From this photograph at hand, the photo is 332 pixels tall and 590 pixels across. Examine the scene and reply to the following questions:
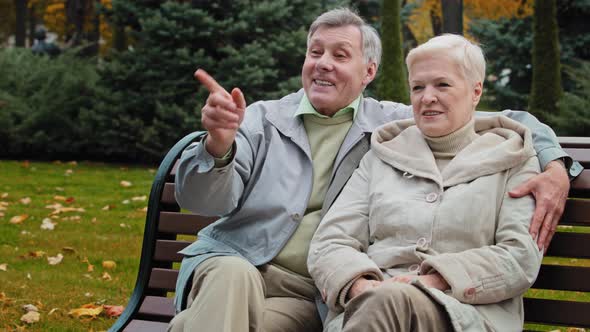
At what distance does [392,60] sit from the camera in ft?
42.1

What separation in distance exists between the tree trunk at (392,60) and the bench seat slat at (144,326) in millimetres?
9464

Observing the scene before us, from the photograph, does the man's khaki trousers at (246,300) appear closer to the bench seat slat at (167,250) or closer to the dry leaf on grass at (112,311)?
the bench seat slat at (167,250)

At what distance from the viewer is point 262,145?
3.45 m

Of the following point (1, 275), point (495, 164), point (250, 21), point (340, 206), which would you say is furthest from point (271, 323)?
point (250, 21)

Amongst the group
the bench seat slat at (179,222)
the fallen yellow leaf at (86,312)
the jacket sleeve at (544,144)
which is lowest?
the fallen yellow leaf at (86,312)

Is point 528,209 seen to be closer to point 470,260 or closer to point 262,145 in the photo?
point 470,260

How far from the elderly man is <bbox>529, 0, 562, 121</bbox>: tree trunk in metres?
8.73

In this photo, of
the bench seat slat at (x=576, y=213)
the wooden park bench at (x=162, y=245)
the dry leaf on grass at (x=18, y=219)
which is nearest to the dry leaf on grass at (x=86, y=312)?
the wooden park bench at (x=162, y=245)

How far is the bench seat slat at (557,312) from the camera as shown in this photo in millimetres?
3068

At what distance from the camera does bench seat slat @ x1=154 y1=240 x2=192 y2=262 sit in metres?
3.60

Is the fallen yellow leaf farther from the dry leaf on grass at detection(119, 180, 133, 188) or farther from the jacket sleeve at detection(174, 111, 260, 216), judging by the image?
the dry leaf on grass at detection(119, 180, 133, 188)

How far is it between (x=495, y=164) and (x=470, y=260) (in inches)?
14.3

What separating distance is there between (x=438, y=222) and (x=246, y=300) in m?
0.68

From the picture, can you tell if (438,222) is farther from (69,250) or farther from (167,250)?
(69,250)
